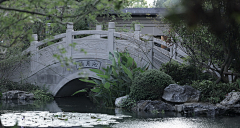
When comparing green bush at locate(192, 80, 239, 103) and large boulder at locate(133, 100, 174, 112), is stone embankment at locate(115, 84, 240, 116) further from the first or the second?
green bush at locate(192, 80, 239, 103)

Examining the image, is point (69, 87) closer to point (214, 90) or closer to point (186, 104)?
point (186, 104)

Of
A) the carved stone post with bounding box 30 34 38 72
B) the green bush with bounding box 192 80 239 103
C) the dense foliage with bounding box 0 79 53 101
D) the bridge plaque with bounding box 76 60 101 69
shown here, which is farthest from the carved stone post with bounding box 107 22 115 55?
the green bush with bounding box 192 80 239 103

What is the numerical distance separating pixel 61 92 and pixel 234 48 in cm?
1084

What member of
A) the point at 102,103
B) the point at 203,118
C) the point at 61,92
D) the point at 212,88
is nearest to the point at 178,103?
the point at 212,88

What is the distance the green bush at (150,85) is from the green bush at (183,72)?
972 millimetres

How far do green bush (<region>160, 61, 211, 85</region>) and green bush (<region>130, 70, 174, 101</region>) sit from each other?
0.97 m

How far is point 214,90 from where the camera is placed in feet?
29.5

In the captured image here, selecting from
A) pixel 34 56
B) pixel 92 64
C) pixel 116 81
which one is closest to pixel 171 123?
pixel 116 81

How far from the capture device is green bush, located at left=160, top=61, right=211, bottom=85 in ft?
33.8

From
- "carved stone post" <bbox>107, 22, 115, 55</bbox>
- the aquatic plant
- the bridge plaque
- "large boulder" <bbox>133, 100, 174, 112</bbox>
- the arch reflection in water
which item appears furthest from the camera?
the bridge plaque

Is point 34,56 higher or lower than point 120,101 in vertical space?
higher

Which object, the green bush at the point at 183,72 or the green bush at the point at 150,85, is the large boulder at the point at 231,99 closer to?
the green bush at the point at 150,85

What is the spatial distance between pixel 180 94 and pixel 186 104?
47cm

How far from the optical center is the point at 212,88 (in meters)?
9.07
